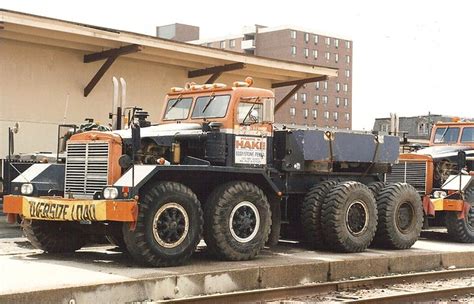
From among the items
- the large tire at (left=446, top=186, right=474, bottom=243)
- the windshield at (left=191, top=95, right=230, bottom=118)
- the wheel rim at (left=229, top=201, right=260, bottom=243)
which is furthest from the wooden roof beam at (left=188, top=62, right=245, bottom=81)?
the wheel rim at (left=229, top=201, right=260, bottom=243)

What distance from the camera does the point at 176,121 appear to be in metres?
12.7

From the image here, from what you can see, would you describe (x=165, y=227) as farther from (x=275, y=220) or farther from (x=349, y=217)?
(x=349, y=217)

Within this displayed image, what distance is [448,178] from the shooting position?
16016 millimetres

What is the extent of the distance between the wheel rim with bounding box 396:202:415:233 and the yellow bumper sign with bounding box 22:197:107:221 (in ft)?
19.5

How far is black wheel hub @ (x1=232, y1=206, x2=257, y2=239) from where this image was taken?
36.4 ft

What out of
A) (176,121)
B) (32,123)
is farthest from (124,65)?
(176,121)

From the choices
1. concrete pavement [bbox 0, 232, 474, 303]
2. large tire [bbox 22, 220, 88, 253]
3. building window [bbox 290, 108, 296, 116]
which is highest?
building window [bbox 290, 108, 296, 116]

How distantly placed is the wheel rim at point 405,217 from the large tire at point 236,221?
3.29 m

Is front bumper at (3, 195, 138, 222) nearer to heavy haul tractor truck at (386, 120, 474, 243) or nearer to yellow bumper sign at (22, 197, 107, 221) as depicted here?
yellow bumper sign at (22, 197, 107, 221)

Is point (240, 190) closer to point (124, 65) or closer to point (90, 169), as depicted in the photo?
point (90, 169)

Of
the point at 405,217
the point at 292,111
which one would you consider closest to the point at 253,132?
the point at 405,217

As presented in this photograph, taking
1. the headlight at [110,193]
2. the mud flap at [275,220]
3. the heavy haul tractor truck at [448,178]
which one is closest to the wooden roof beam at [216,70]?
the heavy haul tractor truck at [448,178]

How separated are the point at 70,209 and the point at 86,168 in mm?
813

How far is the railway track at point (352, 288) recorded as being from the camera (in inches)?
355
